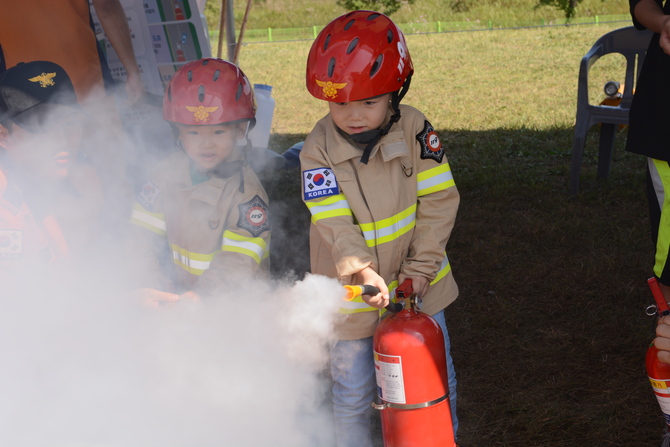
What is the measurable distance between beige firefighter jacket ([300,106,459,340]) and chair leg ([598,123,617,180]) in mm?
4038

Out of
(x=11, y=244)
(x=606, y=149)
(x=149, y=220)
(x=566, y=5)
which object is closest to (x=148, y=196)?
(x=149, y=220)

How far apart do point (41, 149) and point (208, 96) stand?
75 cm

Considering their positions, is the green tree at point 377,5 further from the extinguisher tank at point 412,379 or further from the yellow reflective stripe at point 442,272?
the extinguisher tank at point 412,379

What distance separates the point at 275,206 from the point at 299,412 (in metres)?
3.33

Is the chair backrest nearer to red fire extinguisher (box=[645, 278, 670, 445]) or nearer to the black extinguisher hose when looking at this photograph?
red fire extinguisher (box=[645, 278, 670, 445])

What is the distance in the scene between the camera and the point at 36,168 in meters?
2.77

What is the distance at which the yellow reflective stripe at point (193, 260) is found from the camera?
2824 millimetres

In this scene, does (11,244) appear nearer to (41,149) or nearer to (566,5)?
(41,149)

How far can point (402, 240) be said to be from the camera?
260 cm

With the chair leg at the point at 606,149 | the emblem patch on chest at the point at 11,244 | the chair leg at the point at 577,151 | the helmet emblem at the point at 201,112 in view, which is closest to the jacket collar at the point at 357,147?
the helmet emblem at the point at 201,112

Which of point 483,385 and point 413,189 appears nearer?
point 413,189

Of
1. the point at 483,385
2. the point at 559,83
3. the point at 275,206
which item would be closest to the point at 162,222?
the point at 483,385

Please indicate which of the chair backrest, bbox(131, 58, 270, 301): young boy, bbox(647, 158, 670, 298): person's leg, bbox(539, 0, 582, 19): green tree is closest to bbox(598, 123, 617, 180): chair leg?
the chair backrest

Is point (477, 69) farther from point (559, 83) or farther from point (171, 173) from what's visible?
point (171, 173)
